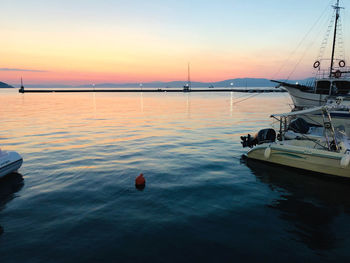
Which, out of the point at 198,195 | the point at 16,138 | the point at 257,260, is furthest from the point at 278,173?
the point at 16,138

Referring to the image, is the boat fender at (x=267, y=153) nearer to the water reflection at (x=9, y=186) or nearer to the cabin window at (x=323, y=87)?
the water reflection at (x=9, y=186)

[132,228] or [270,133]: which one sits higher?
[270,133]

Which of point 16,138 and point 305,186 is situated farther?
point 16,138

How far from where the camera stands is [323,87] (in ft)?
132

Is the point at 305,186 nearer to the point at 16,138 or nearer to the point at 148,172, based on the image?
the point at 148,172

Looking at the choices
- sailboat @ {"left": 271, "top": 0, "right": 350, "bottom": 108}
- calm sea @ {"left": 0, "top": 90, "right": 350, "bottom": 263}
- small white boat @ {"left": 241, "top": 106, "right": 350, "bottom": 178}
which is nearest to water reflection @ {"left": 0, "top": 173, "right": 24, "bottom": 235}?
calm sea @ {"left": 0, "top": 90, "right": 350, "bottom": 263}

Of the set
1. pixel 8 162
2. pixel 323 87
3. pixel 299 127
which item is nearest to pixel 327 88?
pixel 323 87

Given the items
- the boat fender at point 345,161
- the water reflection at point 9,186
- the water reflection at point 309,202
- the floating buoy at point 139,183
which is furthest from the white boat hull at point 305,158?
the water reflection at point 9,186

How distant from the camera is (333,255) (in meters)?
6.61

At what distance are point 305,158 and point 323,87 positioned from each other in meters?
34.0

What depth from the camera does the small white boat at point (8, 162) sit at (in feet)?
39.2

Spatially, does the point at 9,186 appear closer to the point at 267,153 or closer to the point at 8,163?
the point at 8,163

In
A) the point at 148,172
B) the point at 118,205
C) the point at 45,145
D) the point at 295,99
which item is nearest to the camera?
the point at 118,205

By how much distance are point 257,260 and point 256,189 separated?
5226 mm
